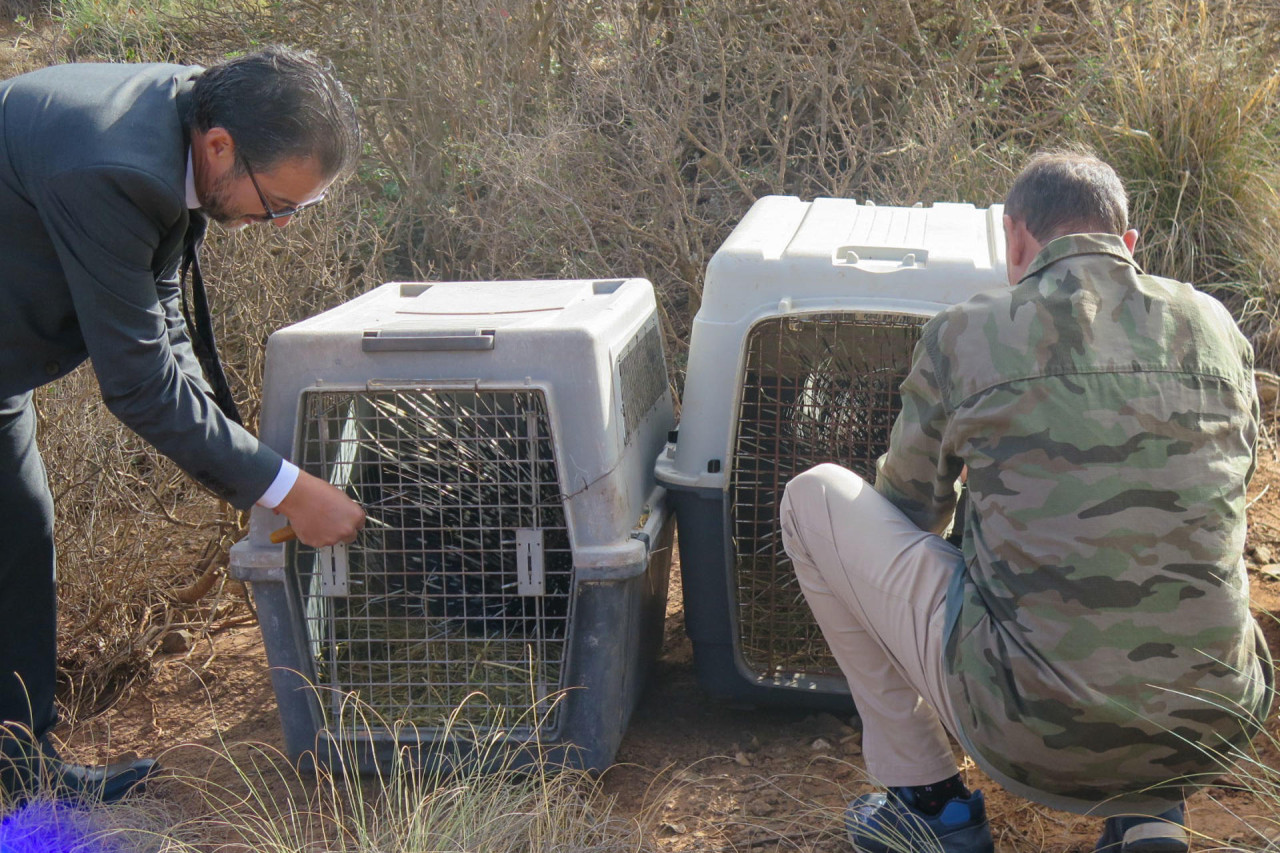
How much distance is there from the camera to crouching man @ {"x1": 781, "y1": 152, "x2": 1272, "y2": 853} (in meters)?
1.83

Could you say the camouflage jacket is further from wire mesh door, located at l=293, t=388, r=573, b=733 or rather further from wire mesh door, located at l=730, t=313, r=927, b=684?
wire mesh door, located at l=293, t=388, r=573, b=733

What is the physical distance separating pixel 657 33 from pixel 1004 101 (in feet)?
6.46

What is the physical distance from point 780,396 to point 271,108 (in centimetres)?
130

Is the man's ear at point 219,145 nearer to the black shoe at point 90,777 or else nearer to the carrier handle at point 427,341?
the carrier handle at point 427,341

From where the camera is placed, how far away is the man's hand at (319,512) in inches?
91.7

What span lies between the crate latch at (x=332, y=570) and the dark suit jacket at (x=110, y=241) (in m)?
0.27

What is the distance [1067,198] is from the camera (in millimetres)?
2035

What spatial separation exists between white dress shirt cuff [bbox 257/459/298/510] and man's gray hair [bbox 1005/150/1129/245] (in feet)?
4.97

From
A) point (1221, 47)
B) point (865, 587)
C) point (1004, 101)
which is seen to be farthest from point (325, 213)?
point (1221, 47)

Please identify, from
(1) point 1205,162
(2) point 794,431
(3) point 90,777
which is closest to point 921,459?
(2) point 794,431

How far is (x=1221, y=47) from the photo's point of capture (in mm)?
5469

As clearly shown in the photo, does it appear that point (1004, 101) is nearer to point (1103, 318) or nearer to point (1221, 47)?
point (1221, 47)

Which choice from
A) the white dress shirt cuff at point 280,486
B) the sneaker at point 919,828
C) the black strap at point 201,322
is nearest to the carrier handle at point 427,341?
the white dress shirt cuff at point 280,486

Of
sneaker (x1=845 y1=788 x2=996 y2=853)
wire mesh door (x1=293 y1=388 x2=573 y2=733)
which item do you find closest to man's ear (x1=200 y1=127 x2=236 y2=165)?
wire mesh door (x1=293 y1=388 x2=573 y2=733)
